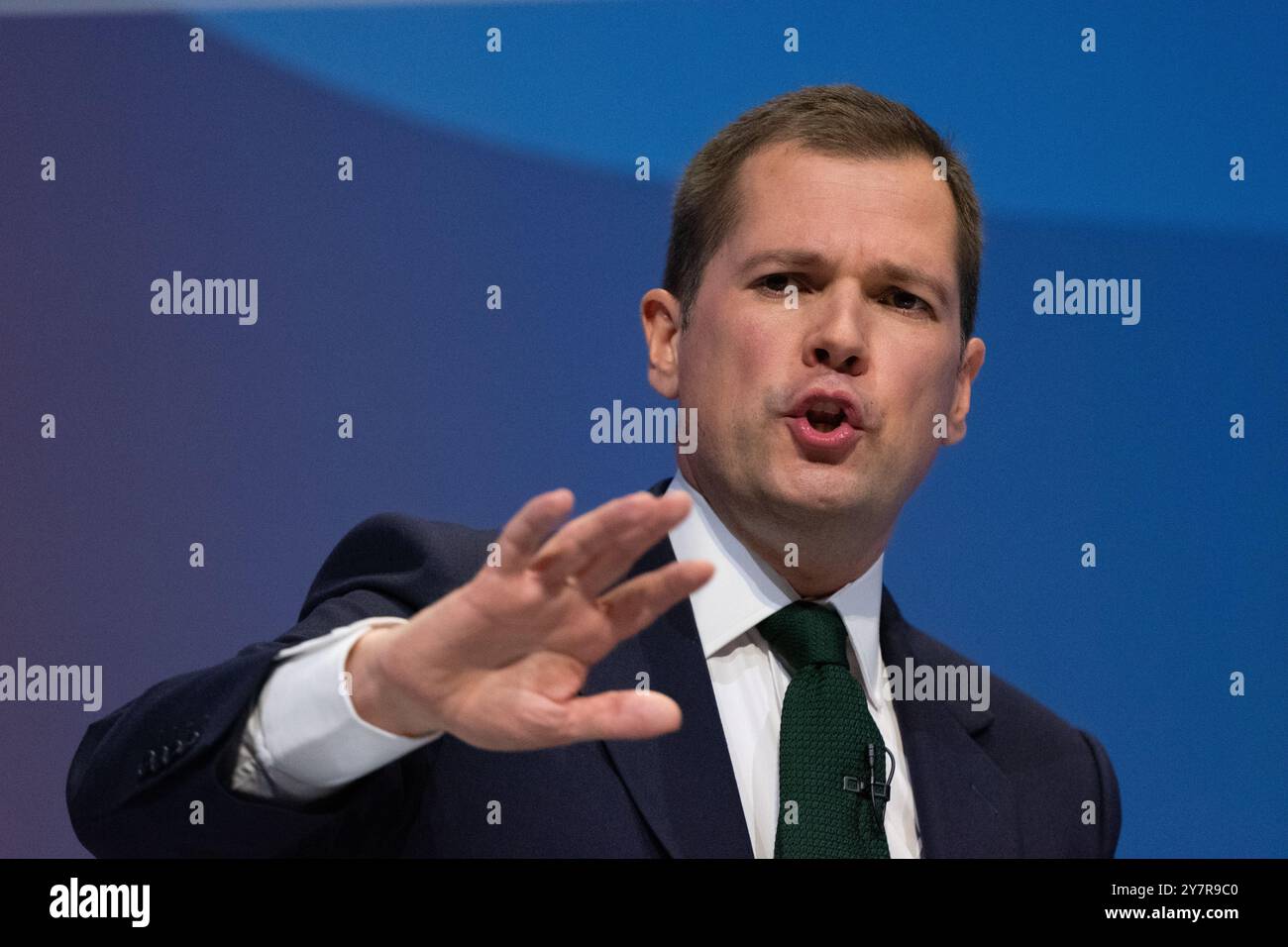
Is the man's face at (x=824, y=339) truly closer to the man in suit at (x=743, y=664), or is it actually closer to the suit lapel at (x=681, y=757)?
the man in suit at (x=743, y=664)

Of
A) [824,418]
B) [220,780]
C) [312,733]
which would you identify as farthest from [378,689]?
[824,418]

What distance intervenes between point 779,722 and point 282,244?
123cm

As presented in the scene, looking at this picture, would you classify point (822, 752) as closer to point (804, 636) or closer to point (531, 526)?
point (804, 636)

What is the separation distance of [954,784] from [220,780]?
38.9 inches

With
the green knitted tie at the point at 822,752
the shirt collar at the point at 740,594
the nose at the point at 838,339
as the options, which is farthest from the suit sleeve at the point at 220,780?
the nose at the point at 838,339

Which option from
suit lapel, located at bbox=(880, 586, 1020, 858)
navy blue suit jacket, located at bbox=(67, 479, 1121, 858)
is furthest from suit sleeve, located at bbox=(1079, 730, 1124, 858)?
suit lapel, located at bbox=(880, 586, 1020, 858)

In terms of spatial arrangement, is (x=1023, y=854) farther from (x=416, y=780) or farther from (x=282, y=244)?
(x=282, y=244)

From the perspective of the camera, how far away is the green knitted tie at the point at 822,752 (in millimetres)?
1846

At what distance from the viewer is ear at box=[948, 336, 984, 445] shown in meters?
2.19

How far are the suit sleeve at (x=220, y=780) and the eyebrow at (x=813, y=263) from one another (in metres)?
0.61

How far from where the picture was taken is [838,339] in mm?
1954
